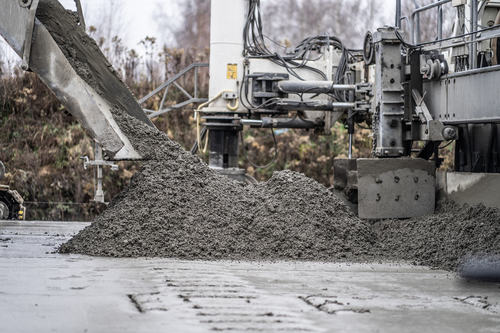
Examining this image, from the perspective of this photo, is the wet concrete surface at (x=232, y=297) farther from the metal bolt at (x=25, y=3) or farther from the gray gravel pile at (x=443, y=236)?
the metal bolt at (x=25, y=3)

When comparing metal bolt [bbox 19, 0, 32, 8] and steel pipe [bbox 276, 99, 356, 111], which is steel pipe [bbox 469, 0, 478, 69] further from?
metal bolt [bbox 19, 0, 32, 8]

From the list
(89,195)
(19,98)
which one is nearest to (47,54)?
(89,195)

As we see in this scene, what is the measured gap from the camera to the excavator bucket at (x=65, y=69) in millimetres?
8508

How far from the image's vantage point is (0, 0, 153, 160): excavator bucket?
8.51m

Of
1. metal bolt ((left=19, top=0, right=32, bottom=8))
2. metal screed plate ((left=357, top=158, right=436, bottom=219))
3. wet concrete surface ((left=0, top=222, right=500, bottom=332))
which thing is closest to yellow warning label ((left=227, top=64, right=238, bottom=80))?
metal screed plate ((left=357, top=158, right=436, bottom=219))

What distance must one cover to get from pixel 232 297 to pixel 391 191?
3946 millimetres

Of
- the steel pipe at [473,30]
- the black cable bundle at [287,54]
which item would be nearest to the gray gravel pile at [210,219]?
the steel pipe at [473,30]

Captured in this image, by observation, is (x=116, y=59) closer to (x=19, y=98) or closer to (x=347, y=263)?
(x=19, y=98)

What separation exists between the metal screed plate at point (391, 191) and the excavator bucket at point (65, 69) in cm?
249

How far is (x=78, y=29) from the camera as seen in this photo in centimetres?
938

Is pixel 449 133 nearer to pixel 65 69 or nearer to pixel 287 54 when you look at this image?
pixel 65 69

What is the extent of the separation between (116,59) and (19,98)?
7.63 feet

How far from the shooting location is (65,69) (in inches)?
337

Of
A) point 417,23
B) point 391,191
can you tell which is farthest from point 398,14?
point 391,191
